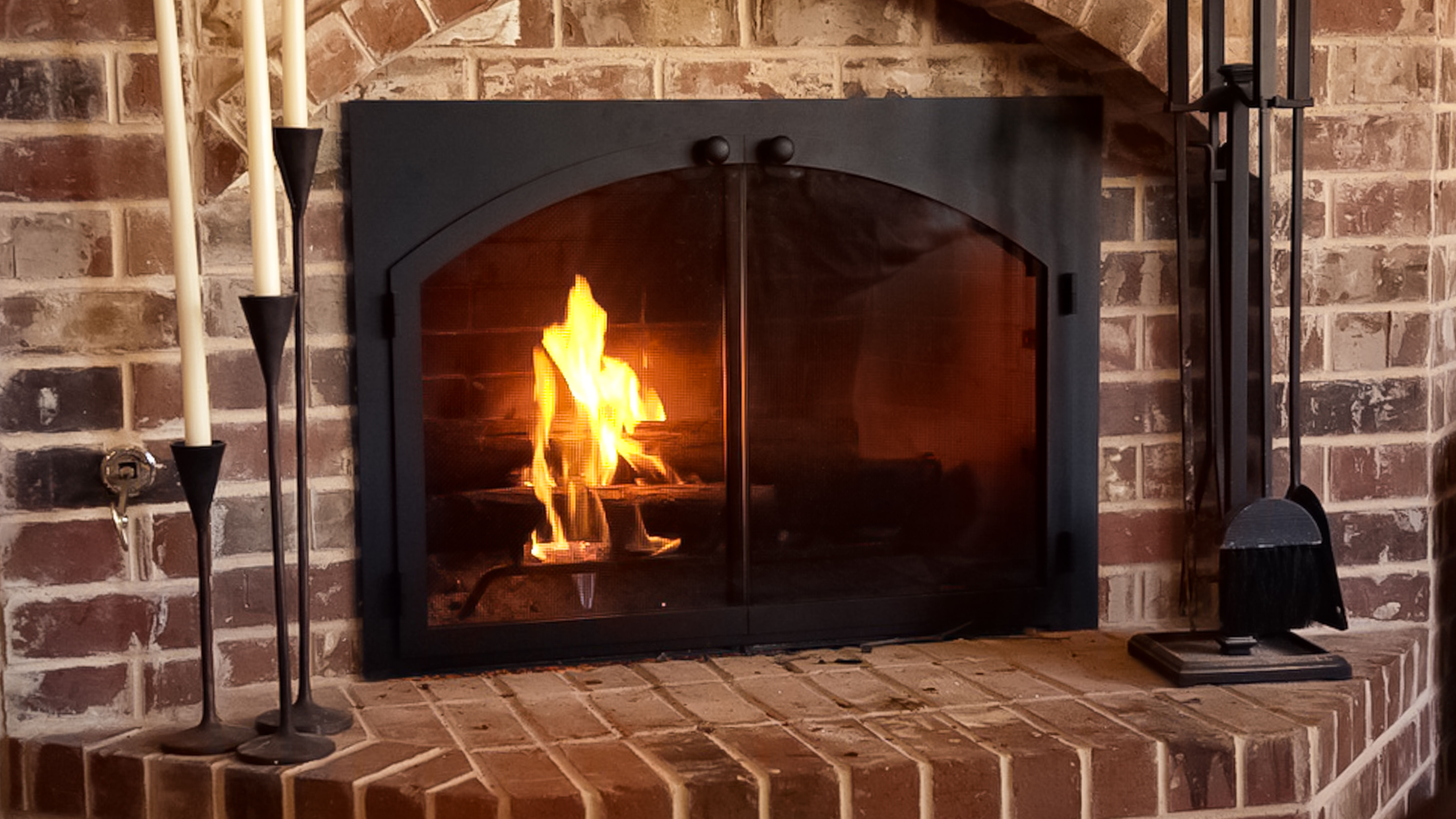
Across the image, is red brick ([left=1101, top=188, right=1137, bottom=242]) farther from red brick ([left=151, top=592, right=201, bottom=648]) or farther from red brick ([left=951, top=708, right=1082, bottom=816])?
red brick ([left=151, top=592, right=201, bottom=648])

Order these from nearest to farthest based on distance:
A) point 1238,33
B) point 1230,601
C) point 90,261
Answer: point 90,261 < point 1230,601 < point 1238,33

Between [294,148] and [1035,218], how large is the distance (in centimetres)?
102

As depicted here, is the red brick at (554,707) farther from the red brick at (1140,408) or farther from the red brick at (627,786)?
the red brick at (1140,408)

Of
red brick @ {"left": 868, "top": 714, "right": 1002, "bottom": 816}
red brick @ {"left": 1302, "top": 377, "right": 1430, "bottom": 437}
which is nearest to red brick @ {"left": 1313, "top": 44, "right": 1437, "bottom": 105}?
red brick @ {"left": 1302, "top": 377, "right": 1430, "bottom": 437}

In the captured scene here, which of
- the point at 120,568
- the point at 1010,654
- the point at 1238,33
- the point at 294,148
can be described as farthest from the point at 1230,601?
the point at 120,568

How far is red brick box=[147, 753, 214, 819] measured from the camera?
167 centimetres

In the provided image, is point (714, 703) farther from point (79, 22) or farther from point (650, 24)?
point (79, 22)

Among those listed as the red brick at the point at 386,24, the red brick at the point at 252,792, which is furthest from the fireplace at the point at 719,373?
the red brick at the point at 252,792

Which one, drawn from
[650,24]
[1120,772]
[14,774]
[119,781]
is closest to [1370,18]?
[650,24]

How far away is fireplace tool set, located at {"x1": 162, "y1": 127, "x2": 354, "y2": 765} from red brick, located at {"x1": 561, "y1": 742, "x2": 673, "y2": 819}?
308 millimetres

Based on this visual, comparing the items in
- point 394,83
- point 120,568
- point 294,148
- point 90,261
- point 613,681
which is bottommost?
point 613,681

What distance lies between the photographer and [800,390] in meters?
2.07

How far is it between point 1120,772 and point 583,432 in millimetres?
825

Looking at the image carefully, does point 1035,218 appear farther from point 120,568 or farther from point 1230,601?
point 120,568
